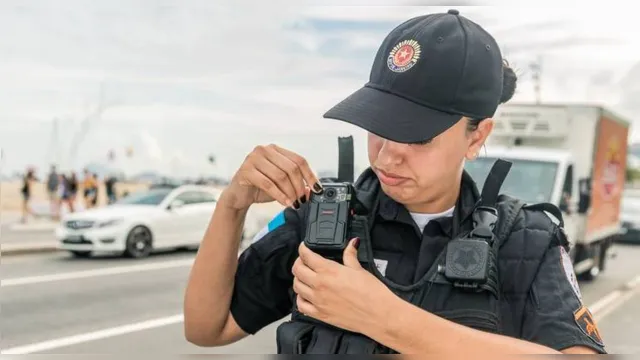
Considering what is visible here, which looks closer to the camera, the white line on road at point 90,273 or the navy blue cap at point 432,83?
the navy blue cap at point 432,83

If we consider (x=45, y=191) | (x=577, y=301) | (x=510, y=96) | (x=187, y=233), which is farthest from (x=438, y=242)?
(x=45, y=191)

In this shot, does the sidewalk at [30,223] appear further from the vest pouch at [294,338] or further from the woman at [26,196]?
the vest pouch at [294,338]

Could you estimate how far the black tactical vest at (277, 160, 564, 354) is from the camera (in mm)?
1310

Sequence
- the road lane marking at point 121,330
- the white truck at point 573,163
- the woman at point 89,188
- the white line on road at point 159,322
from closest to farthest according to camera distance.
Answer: the white line on road at point 159,322, the road lane marking at point 121,330, the white truck at point 573,163, the woman at point 89,188

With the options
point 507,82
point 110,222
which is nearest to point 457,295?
point 507,82

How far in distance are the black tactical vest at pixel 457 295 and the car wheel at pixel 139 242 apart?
33.6 feet

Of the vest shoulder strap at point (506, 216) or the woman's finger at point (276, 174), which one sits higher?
the woman's finger at point (276, 174)

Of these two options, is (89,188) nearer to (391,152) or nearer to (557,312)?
(391,152)

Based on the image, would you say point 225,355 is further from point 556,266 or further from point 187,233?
point 187,233

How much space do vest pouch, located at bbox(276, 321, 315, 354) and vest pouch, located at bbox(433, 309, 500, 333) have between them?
0.84ft

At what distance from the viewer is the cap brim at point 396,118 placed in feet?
4.33

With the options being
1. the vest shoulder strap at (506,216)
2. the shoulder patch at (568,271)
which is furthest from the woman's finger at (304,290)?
the shoulder patch at (568,271)

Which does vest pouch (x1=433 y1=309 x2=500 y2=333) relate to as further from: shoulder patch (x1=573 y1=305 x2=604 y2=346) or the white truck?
the white truck

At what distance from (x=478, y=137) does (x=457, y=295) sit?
0.32m
